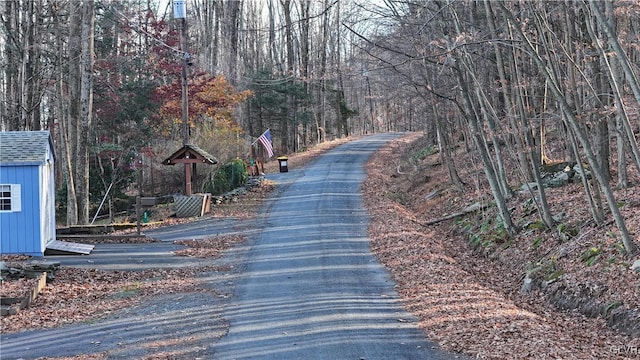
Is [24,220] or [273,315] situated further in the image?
[24,220]

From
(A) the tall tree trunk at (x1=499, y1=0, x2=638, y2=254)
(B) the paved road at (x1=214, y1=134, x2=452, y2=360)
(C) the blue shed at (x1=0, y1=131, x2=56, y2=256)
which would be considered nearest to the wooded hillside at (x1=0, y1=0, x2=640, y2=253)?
(A) the tall tree trunk at (x1=499, y1=0, x2=638, y2=254)

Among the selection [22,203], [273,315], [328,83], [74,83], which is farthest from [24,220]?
[328,83]

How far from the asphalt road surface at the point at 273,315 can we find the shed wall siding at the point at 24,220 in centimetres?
117

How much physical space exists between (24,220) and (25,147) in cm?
191

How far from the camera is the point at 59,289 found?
1253cm

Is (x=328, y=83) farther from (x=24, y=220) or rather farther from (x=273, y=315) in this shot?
(x=273, y=315)

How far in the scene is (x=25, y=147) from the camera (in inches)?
637

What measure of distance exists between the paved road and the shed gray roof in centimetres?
596

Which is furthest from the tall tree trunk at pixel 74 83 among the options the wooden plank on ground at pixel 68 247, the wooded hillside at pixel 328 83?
the wooden plank on ground at pixel 68 247

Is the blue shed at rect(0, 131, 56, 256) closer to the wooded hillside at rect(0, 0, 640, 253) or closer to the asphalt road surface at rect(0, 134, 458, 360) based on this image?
the asphalt road surface at rect(0, 134, 458, 360)

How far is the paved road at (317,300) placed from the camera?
813 centimetres

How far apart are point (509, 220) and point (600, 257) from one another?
14.0 ft

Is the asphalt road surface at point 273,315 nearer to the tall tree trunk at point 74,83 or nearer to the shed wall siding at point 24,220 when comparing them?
the shed wall siding at point 24,220

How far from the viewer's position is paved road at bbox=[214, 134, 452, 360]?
813cm
